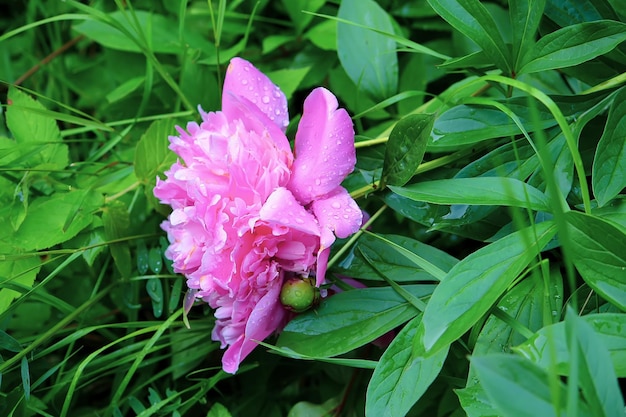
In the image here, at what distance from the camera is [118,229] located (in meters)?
0.72

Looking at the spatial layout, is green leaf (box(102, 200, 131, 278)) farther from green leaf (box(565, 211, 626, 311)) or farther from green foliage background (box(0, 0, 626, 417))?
green leaf (box(565, 211, 626, 311))

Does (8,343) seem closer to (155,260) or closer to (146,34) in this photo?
(155,260)

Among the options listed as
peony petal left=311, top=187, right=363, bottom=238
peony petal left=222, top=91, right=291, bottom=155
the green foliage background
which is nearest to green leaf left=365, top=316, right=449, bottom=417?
the green foliage background

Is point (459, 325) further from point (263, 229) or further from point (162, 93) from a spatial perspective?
point (162, 93)

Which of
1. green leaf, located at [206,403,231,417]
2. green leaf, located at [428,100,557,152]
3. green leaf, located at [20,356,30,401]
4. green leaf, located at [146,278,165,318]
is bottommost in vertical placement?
green leaf, located at [206,403,231,417]

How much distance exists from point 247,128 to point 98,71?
1.85ft

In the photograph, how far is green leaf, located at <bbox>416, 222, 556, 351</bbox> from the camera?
0.45 meters

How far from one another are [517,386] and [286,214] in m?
0.24

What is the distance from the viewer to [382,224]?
81 cm

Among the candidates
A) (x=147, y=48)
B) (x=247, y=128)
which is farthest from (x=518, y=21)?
(x=147, y=48)

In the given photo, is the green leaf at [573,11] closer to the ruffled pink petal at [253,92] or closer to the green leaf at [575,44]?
the green leaf at [575,44]

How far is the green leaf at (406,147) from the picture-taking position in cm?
56

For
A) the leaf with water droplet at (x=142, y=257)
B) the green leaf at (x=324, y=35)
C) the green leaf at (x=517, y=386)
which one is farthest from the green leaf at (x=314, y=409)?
the green leaf at (x=324, y=35)

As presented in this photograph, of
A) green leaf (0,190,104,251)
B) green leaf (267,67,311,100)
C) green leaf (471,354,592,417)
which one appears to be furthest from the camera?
green leaf (267,67,311,100)
